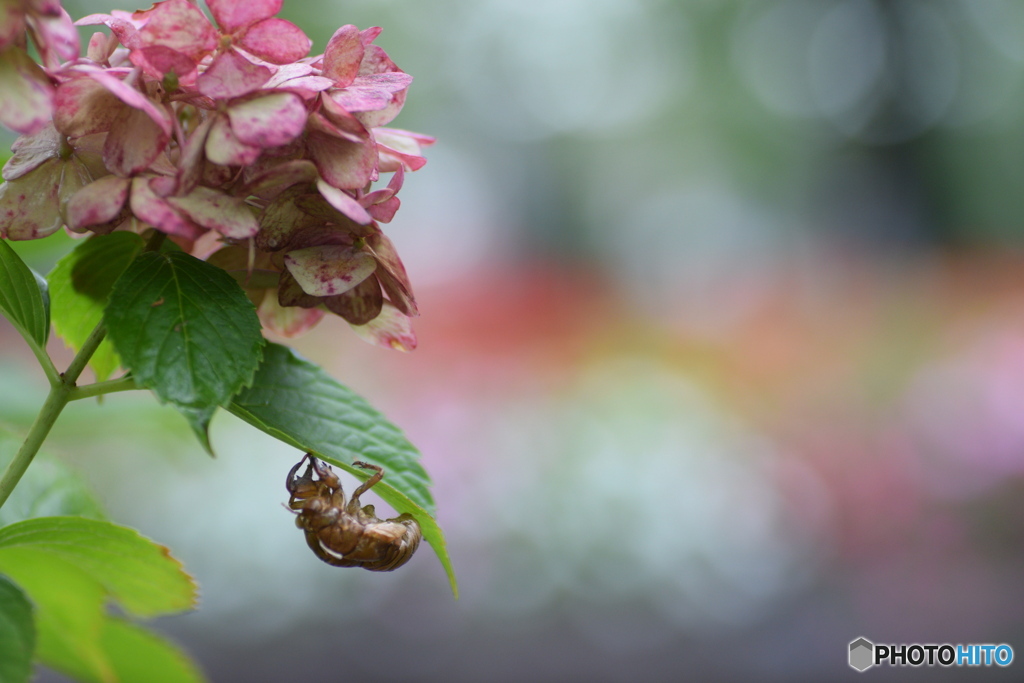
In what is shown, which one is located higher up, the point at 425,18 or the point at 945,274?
the point at 425,18

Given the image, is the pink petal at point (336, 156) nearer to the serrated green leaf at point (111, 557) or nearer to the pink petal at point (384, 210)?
the pink petal at point (384, 210)

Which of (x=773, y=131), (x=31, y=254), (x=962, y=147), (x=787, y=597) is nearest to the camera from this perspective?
(x=31, y=254)

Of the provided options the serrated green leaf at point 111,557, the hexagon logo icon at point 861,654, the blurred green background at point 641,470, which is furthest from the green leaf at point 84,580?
the hexagon logo icon at point 861,654

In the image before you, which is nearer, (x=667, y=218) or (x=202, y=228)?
(x=202, y=228)

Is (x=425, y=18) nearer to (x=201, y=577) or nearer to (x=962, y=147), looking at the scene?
(x=962, y=147)

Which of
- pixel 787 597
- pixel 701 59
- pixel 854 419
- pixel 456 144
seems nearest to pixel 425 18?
pixel 456 144

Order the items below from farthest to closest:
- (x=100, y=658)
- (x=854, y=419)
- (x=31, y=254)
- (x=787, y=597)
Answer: (x=854, y=419) < (x=787, y=597) < (x=31, y=254) < (x=100, y=658)

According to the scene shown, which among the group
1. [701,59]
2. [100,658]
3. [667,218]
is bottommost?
[100,658]

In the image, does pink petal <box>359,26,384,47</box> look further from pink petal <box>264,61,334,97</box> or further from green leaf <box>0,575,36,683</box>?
green leaf <box>0,575,36,683</box>
